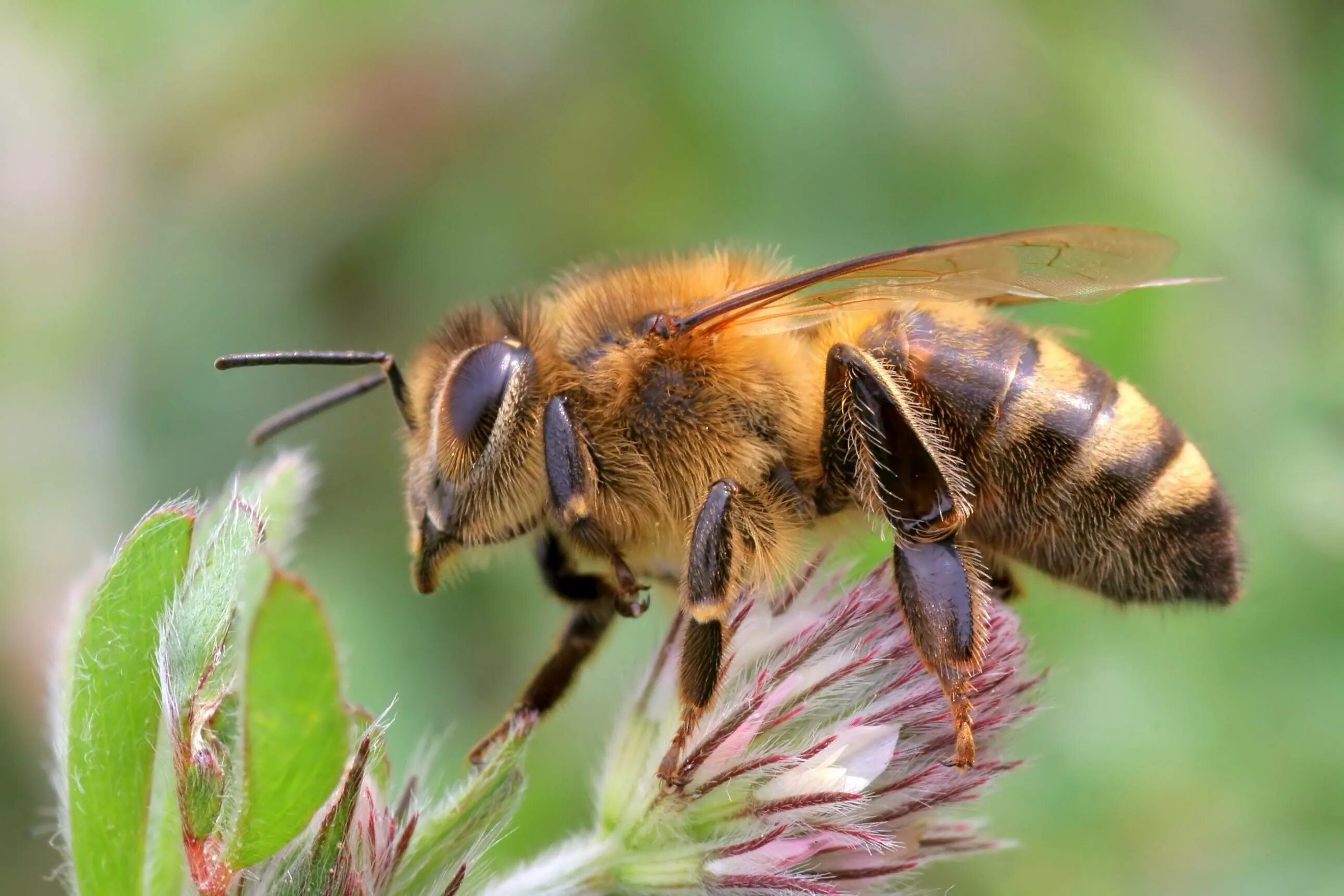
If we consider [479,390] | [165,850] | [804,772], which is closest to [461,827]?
[165,850]

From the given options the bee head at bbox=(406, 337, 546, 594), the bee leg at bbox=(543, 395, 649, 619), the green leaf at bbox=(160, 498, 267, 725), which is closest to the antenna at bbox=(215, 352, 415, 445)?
the bee head at bbox=(406, 337, 546, 594)

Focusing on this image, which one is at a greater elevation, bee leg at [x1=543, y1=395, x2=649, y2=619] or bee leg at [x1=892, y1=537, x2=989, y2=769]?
bee leg at [x1=543, y1=395, x2=649, y2=619]

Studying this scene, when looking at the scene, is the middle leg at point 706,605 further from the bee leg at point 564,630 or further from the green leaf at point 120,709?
the green leaf at point 120,709

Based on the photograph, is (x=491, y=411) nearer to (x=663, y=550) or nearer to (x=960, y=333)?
(x=663, y=550)

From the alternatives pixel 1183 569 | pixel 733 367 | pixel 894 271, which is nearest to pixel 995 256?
pixel 894 271

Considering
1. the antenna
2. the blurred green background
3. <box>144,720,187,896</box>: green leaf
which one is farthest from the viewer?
the blurred green background

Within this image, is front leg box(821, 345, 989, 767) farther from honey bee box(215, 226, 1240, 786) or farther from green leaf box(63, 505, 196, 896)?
green leaf box(63, 505, 196, 896)
